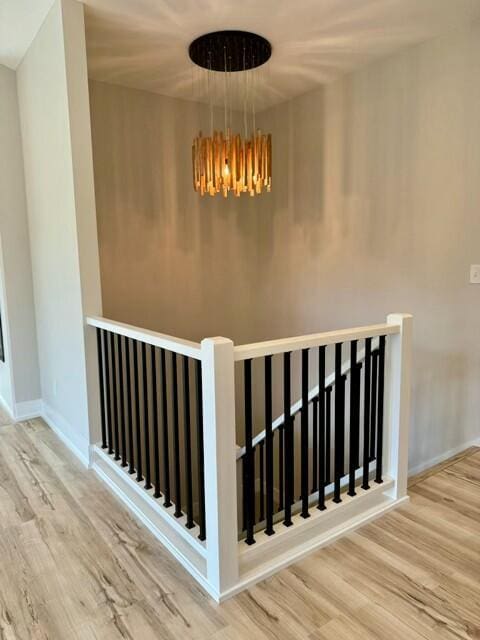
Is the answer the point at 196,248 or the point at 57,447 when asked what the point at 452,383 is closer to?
the point at 196,248

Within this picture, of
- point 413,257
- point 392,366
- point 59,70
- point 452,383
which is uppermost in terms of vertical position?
point 59,70

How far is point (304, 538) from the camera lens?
1.88 meters

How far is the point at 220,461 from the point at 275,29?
8.23 feet

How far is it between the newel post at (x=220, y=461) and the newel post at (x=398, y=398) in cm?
96

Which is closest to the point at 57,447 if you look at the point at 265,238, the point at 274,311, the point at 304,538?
the point at 304,538

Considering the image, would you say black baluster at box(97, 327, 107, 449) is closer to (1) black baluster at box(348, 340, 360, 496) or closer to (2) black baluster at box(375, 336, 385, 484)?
(1) black baluster at box(348, 340, 360, 496)

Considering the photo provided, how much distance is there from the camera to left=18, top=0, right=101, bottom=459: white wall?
2.45m

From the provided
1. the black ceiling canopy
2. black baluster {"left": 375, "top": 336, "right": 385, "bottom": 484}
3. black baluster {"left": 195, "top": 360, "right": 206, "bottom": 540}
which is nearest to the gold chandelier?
the black ceiling canopy

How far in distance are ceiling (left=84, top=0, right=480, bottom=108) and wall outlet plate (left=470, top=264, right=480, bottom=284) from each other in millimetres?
1433

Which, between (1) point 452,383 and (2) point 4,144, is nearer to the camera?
(1) point 452,383

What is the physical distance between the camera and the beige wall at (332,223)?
2.81m

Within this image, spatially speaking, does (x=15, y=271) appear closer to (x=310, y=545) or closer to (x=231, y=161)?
(x=231, y=161)

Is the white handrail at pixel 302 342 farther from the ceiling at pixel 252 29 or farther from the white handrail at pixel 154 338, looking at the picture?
the ceiling at pixel 252 29

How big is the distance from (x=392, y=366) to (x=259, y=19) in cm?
208
